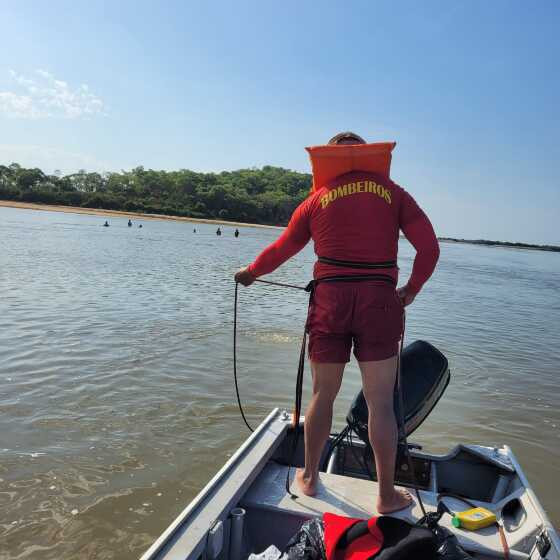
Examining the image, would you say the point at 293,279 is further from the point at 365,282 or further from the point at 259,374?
the point at 365,282

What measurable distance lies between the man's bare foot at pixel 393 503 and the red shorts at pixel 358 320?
2.89ft

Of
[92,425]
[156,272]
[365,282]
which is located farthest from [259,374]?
[156,272]

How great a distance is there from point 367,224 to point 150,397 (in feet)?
13.3

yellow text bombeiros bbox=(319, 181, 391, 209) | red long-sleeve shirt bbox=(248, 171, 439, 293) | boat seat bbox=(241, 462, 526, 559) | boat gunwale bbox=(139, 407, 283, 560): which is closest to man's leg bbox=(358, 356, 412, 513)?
boat seat bbox=(241, 462, 526, 559)

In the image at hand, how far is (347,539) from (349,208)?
180 centimetres

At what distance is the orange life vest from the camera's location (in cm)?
318

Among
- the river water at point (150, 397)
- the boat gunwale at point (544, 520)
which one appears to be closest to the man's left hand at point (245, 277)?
the river water at point (150, 397)

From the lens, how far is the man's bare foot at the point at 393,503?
3.12m

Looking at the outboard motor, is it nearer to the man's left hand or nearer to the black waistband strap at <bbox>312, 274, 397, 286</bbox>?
the black waistband strap at <bbox>312, 274, 397, 286</bbox>

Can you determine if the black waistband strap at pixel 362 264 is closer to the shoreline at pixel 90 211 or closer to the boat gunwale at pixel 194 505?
the boat gunwale at pixel 194 505

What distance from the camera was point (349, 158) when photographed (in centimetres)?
321

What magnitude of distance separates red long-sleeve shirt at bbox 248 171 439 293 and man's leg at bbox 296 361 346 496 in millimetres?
618

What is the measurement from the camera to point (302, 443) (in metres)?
4.14

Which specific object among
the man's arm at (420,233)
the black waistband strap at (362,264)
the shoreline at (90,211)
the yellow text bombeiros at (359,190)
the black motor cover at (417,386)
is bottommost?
the shoreline at (90,211)
